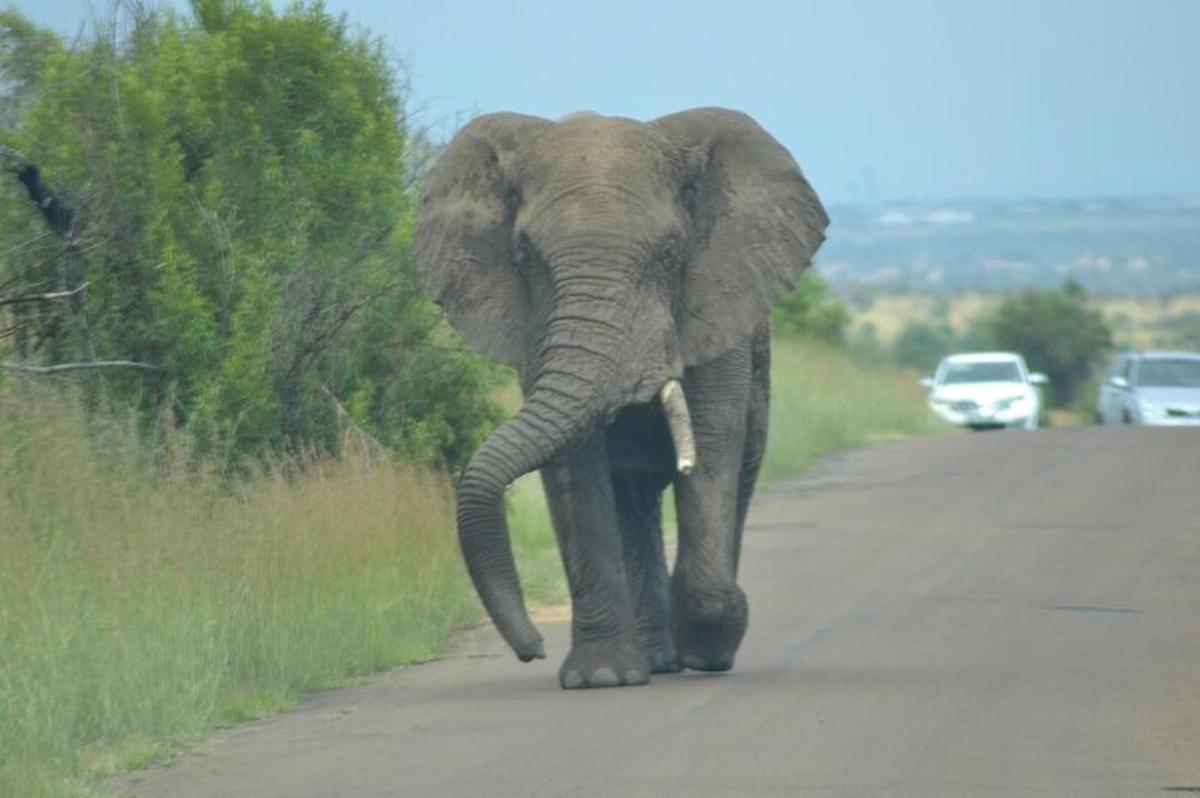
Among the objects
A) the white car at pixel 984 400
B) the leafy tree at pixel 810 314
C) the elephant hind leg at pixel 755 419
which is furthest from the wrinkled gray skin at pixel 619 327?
the leafy tree at pixel 810 314

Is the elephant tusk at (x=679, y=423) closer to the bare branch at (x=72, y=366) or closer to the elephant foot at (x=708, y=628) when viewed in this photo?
the elephant foot at (x=708, y=628)

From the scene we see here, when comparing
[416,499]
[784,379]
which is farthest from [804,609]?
[784,379]

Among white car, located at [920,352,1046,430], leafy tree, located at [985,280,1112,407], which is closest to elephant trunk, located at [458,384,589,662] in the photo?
white car, located at [920,352,1046,430]

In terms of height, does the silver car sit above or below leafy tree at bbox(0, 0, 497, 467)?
below

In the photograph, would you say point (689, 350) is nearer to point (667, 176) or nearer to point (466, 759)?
point (667, 176)

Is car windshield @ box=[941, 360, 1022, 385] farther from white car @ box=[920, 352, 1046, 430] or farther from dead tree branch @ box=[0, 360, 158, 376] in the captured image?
dead tree branch @ box=[0, 360, 158, 376]

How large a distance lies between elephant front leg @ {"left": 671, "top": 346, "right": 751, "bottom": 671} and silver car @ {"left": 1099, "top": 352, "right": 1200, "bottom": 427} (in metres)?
26.4

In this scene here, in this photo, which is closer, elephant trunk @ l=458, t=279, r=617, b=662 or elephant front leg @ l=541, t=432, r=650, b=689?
elephant trunk @ l=458, t=279, r=617, b=662

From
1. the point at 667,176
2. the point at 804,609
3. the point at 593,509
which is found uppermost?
the point at 667,176

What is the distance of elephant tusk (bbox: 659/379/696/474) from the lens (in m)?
12.0

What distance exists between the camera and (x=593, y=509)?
12.3 m

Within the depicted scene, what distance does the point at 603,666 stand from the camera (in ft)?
40.3

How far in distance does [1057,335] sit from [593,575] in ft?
222

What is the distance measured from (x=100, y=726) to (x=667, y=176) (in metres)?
3.70
